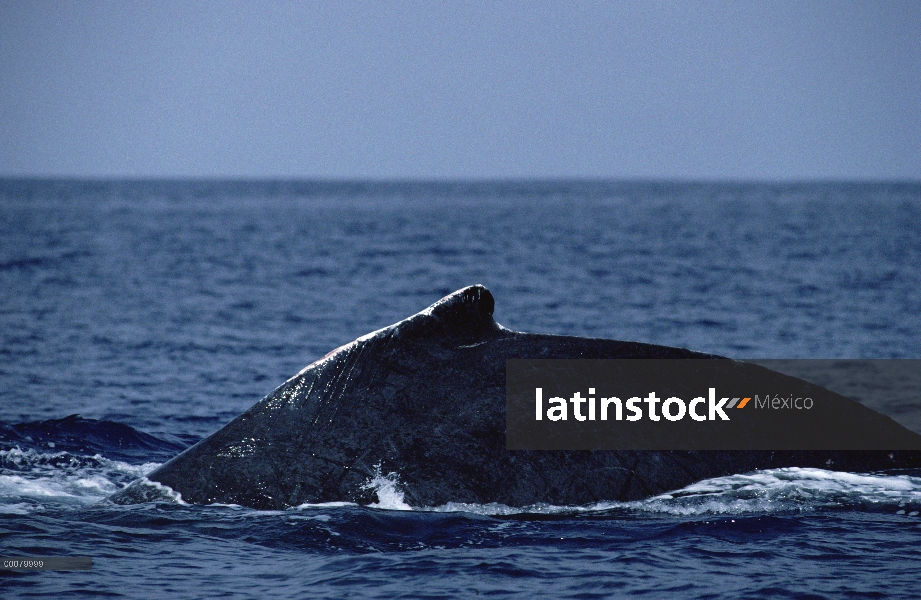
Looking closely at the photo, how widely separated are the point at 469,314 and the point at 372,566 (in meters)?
1.75

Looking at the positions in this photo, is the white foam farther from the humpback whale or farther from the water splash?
the water splash

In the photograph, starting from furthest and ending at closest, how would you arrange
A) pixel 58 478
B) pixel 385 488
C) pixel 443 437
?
1. pixel 58 478
2. pixel 385 488
3. pixel 443 437

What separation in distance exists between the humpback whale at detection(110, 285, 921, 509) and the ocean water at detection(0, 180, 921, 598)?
17 centimetres

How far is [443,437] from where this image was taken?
7.17 m

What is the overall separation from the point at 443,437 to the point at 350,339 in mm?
14828

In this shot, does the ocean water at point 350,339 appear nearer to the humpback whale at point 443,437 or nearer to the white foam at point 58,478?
the white foam at point 58,478

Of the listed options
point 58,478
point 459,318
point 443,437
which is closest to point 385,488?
point 443,437

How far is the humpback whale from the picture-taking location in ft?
23.6

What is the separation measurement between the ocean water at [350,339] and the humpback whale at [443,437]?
0.17m

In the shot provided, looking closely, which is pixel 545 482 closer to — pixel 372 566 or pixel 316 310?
pixel 372 566

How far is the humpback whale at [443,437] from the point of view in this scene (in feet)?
23.6

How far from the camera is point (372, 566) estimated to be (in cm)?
727

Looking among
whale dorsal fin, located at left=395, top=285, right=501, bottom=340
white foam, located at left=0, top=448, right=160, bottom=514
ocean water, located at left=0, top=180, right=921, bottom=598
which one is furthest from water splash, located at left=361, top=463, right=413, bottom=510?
white foam, located at left=0, top=448, right=160, bottom=514

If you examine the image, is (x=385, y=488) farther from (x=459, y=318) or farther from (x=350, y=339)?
(x=350, y=339)
